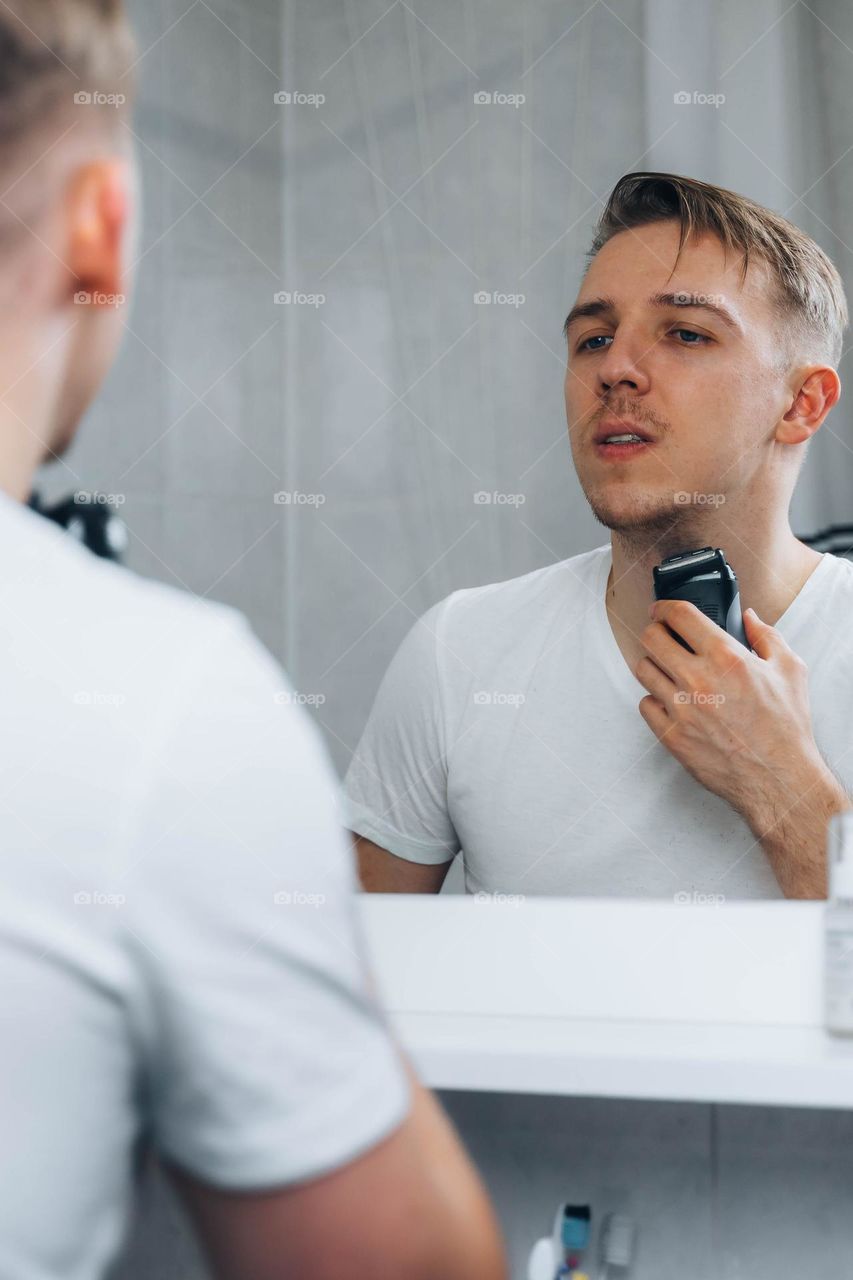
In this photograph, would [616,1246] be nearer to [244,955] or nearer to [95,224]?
[244,955]

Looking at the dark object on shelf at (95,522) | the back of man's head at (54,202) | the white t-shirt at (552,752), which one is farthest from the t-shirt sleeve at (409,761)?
the back of man's head at (54,202)

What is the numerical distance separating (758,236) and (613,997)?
1.96 feet

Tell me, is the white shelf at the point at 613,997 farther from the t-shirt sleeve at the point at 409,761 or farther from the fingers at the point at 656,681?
the fingers at the point at 656,681

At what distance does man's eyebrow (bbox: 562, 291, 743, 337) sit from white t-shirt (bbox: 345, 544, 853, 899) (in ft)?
0.64

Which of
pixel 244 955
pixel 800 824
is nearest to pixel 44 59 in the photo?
pixel 244 955

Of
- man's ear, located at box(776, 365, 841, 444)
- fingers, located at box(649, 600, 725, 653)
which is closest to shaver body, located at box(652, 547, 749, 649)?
fingers, located at box(649, 600, 725, 653)

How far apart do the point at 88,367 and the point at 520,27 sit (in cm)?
70

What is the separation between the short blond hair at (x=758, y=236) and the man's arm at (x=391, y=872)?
1.67 feet

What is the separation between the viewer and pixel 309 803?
0.34m

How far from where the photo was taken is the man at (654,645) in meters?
0.91

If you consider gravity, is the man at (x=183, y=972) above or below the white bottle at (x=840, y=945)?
above

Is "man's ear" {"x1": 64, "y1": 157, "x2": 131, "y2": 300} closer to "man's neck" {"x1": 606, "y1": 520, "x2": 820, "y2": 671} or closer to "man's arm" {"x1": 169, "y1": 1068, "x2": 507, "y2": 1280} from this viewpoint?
"man's arm" {"x1": 169, "y1": 1068, "x2": 507, "y2": 1280}

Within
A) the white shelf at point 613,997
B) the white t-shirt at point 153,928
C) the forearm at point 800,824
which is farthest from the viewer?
the forearm at point 800,824

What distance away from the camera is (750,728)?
912 mm
